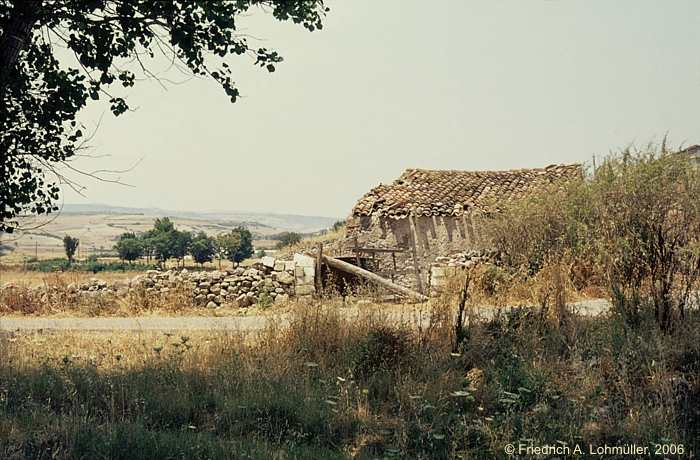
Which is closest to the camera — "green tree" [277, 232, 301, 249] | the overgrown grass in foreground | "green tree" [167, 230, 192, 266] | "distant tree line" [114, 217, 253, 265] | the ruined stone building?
the overgrown grass in foreground

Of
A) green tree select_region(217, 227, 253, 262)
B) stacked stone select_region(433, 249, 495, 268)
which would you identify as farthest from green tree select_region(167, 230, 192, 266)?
stacked stone select_region(433, 249, 495, 268)

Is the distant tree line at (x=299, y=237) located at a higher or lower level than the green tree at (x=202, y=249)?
higher

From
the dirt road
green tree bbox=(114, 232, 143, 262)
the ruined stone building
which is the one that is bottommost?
green tree bbox=(114, 232, 143, 262)

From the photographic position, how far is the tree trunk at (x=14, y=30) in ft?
25.4

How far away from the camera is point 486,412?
22.5 feet

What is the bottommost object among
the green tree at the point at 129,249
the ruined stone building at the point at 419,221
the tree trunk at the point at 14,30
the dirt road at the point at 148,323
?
the green tree at the point at 129,249

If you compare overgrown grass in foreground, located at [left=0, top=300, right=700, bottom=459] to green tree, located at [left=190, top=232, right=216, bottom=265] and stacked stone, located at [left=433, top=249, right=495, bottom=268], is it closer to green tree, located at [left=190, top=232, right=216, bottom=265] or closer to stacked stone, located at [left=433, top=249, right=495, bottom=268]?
stacked stone, located at [left=433, top=249, right=495, bottom=268]

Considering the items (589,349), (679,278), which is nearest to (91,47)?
(589,349)

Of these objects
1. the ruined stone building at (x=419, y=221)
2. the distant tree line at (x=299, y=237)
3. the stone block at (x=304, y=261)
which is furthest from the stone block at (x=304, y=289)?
the distant tree line at (x=299, y=237)

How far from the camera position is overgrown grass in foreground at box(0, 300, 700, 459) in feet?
19.6

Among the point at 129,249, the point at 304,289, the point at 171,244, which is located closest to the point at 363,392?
the point at 304,289

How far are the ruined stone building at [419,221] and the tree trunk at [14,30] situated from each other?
15430 millimetres

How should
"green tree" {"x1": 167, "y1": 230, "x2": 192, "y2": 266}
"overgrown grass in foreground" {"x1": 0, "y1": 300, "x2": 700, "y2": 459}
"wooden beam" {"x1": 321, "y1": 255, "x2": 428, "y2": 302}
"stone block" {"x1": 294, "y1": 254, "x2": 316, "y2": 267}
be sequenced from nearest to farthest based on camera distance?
"overgrown grass in foreground" {"x1": 0, "y1": 300, "x2": 700, "y2": 459}, "wooden beam" {"x1": 321, "y1": 255, "x2": 428, "y2": 302}, "stone block" {"x1": 294, "y1": 254, "x2": 316, "y2": 267}, "green tree" {"x1": 167, "y1": 230, "x2": 192, "y2": 266}

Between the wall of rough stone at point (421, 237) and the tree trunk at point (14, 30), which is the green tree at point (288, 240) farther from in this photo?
the tree trunk at point (14, 30)
